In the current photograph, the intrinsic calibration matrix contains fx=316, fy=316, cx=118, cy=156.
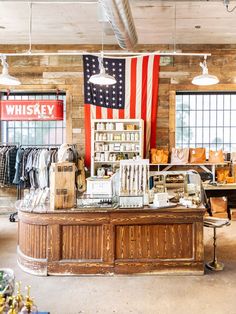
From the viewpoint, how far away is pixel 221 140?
7793 mm

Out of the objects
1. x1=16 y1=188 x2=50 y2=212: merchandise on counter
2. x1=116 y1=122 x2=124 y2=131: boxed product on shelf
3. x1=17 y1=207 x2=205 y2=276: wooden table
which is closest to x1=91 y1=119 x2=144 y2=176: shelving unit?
x1=116 y1=122 x2=124 y2=131: boxed product on shelf

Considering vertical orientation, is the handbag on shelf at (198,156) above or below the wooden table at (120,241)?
above

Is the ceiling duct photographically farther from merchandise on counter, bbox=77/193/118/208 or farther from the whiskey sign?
merchandise on counter, bbox=77/193/118/208

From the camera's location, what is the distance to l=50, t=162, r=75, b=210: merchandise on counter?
400 centimetres

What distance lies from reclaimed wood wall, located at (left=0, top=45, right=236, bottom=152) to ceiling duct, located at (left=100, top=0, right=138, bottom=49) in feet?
6.32

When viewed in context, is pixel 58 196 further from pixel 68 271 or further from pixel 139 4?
pixel 139 4

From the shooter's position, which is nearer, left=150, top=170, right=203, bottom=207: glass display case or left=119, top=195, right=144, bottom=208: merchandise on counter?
left=119, top=195, right=144, bottom=208: merchandise on counter

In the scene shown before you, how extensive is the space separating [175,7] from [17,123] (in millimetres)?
4644

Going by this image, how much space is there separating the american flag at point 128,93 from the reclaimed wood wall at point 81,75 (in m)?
0.22

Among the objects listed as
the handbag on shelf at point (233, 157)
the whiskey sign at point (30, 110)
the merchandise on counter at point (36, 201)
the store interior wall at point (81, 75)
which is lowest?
the merchandise on counter at point (36, 201)

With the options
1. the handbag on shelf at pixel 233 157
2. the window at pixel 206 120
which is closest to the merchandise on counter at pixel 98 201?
the window at pixel 206 120

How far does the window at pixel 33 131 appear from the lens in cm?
789

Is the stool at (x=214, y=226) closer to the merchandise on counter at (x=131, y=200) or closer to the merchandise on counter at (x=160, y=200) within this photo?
the merchandise on counter at (x=160, y=200)

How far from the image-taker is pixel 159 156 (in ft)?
23.6
